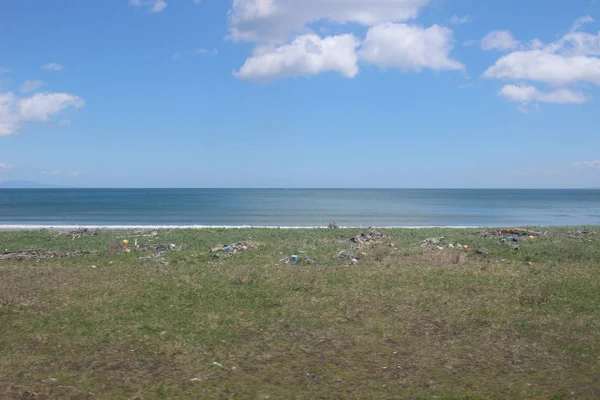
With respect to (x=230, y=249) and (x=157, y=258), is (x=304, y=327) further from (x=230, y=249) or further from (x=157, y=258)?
(x=230, y=249)

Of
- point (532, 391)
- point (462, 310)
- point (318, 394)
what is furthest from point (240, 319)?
point (532, 391)

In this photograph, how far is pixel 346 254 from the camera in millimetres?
17328

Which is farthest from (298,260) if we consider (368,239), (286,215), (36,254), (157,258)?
(286,215)

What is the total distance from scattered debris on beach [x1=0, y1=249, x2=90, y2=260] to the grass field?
1.47 ft

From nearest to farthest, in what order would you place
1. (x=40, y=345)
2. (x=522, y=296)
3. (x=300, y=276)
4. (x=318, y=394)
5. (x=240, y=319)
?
1. (x=318, y=394)
2. (x=40, y=345)
3. (x=240, y=319)
4. (x=522, y=296)
5. (x=300, y=276)

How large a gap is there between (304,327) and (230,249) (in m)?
9.03

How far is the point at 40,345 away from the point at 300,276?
23.5 feet

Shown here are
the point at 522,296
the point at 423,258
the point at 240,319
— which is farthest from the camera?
the point at 423,258

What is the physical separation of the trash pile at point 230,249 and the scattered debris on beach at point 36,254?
200 inches

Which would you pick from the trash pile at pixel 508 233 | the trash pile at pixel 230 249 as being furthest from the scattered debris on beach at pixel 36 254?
the trash pile at pixel 508 233

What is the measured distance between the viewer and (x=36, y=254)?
18062 mm

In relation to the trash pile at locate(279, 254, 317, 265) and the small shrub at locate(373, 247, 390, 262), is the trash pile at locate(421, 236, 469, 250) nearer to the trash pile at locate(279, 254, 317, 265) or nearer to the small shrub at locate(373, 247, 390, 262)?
the small shrub at locate(373, 247, 390, 262)

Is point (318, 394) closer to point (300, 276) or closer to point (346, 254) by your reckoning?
point (300, 276)

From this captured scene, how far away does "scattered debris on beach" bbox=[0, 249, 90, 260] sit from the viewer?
17462mm
